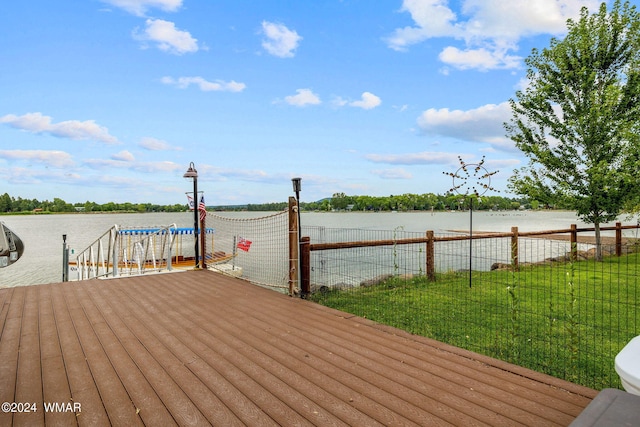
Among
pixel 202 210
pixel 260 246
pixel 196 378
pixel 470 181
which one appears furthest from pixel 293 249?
pixel 260 246

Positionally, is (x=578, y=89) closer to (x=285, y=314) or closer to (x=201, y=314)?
(x=285, y=314)

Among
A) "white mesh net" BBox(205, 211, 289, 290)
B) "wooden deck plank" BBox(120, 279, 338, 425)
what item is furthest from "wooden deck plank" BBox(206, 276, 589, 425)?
"white mesh net" BBox(205, 211, 289, 290)

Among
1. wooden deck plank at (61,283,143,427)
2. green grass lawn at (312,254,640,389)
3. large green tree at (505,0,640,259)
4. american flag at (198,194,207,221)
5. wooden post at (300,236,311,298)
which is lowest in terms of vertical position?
green grass lawn at (312,254,640,389)

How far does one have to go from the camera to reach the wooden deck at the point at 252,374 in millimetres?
2037

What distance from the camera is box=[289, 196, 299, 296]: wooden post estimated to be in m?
5.25

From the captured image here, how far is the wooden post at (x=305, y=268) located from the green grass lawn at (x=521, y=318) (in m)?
0.64

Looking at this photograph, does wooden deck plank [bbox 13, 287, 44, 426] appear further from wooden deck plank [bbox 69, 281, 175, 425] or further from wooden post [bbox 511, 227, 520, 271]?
wooden post [bbox 511, 227, 520, 271]

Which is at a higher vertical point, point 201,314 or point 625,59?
point 625,59

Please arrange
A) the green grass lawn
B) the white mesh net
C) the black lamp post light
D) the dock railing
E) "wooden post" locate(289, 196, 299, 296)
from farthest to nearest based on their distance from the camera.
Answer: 1. the dock railing
2. the black lamp post light
3. the white mesh net
4. "wooden post" locate(289, 196, 299, 296)
5. the green grass lawn

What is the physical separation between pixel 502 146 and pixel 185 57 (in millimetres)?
14308

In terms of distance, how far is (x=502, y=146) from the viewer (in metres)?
12.4

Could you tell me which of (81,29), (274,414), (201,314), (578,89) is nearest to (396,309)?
(201,314)

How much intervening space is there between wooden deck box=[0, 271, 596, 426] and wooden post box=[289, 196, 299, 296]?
92 cm

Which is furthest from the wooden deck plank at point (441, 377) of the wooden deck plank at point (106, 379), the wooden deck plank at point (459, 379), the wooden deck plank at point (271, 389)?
the wooden deck plank at point (106, 379)
